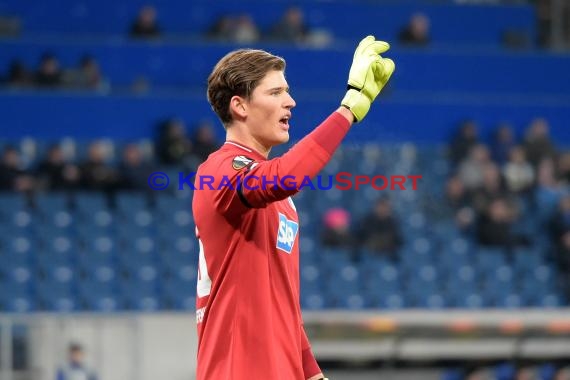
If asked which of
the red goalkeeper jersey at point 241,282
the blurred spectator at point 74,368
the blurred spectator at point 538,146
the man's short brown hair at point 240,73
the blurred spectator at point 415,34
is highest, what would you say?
the blurred spectator at point 415,34

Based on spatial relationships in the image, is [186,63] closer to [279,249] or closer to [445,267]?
[445,267]

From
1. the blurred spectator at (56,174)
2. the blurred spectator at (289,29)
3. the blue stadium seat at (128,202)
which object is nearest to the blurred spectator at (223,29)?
the blurred spectator at (289,29)

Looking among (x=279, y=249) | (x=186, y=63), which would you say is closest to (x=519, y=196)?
(x=186, y=63)

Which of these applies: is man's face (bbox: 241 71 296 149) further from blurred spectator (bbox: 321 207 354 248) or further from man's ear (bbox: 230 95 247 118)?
blurred spectator (bbox: 321 207 354 248)

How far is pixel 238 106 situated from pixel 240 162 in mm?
253

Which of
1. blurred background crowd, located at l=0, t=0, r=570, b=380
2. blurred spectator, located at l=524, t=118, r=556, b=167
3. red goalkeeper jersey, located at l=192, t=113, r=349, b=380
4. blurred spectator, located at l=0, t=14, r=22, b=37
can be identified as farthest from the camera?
blurred spectator, located at l=524, t=118, r=556, b=167

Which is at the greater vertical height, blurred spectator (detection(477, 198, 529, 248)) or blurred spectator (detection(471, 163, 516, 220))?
blurred spectator (detection(471, 163, 516, 220))

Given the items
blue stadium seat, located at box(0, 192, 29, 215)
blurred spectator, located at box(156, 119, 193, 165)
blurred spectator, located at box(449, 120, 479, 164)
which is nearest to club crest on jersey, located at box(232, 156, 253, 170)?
blue stadium seat, located at box(0, 192, 29, 215)

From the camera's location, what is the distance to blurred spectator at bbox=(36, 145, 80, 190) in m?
14.0

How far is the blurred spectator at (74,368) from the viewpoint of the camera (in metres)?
10.8

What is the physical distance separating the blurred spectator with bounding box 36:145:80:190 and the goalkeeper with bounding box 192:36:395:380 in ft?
33.9

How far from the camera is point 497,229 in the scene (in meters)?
15.1

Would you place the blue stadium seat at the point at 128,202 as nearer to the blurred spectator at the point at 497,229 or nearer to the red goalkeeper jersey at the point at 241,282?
the blurred spectator at the point at 497,229

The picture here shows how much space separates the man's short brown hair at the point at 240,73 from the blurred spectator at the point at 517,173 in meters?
12.1
